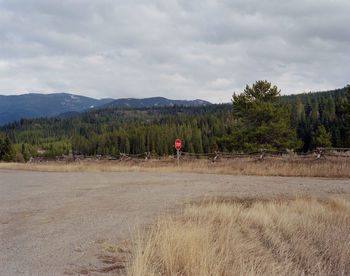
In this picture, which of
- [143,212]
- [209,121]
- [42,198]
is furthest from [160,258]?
[209,121]

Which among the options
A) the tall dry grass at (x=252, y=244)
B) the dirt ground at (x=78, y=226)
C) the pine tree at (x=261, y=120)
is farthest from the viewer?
Result: the pine tree at (x=261, y=120)

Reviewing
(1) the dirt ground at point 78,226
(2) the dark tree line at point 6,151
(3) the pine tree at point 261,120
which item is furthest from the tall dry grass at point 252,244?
(2) the dark tree line at point 6,151

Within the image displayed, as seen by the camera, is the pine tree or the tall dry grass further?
the pine tree

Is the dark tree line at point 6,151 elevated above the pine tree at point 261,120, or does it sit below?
below

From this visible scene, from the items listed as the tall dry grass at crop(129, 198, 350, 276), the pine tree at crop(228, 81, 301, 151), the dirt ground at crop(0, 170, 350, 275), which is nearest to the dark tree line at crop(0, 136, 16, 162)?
the pine tree at crop(228, 81, 301, 151)

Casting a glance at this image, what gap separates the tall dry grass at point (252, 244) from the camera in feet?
11.1

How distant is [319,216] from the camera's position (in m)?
6.47

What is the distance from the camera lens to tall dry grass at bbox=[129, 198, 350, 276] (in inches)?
133

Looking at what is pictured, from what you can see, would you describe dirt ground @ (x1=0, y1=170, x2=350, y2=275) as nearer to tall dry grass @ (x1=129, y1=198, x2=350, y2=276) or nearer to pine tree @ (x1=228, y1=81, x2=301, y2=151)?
tall dry grass @ (x1=129, y1=198, x2=350, y2=276)

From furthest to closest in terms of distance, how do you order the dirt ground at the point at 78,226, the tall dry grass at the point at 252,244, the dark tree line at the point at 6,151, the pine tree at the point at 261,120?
the dark tree line at the point at 6,151 < the pine tree at the point at 261,120 < the dirt ground at the point at 78,226 < the tall dry grass at the point at 252,244

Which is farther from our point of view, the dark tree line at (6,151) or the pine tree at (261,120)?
the dark tree line at (6,151)

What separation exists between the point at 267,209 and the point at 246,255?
3012 millimetres

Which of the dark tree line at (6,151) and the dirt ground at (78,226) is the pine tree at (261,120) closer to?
the dirt ground at (78,226)

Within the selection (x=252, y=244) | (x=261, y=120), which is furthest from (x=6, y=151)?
(x=252, y=244)
